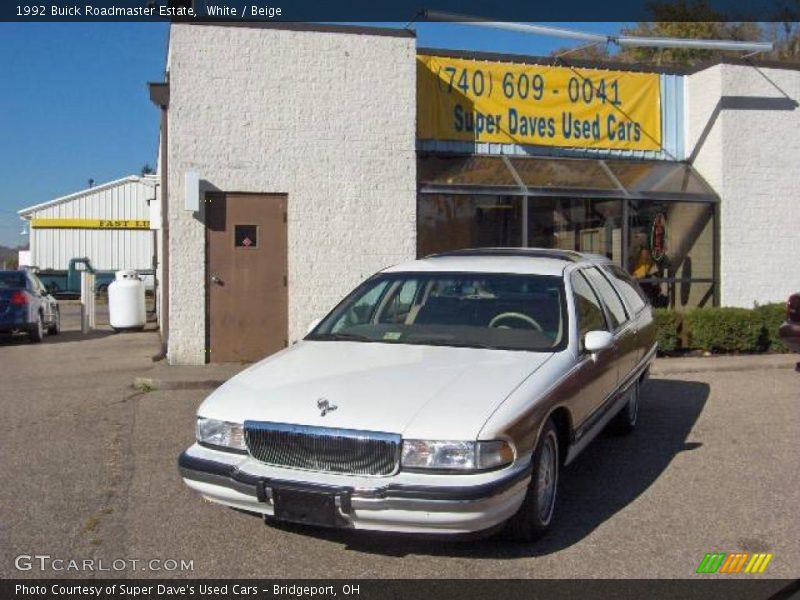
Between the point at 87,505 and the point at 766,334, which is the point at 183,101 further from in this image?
the point at 766,334

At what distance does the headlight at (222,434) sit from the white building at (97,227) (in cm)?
3775

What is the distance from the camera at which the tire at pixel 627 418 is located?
6926 mm

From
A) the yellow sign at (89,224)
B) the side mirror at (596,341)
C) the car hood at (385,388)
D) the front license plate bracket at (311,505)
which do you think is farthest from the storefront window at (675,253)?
the yellow sign at (89,224)

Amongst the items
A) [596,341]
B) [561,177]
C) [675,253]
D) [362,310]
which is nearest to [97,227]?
[561,177]

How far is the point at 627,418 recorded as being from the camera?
700 centimetres

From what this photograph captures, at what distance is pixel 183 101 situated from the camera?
34.8 ft

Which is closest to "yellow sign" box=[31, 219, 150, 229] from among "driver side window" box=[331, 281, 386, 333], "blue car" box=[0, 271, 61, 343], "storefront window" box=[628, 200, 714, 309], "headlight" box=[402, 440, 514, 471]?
"blue car" box=[0, 271, 61, 343]

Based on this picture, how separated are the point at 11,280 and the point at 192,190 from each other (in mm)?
6671

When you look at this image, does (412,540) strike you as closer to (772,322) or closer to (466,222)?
(466,222)

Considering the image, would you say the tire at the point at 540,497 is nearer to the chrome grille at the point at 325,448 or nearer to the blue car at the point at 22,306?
the chrome grille at the point at 325,448

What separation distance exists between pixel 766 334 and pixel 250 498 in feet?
33.4

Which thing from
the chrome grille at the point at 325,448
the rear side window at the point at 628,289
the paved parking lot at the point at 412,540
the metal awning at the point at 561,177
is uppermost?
the metal awning at the point at 561,177

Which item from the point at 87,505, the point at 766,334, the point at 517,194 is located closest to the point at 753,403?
the point at 766,334

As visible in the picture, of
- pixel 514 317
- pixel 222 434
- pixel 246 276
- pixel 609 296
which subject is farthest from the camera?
pixel 246 276
